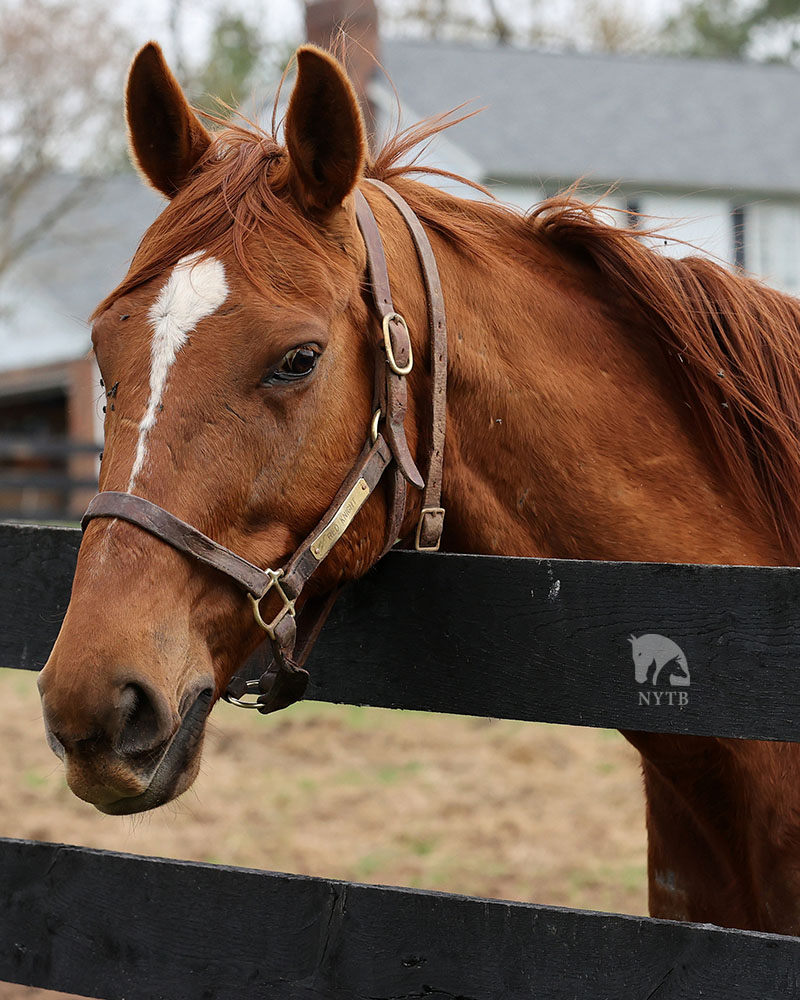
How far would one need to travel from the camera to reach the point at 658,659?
6.46 feet

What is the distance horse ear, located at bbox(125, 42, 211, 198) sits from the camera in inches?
93.3

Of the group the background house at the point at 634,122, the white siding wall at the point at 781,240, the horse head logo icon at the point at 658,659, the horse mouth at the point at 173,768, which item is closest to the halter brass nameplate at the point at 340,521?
the horse mouth at the point at 173,768

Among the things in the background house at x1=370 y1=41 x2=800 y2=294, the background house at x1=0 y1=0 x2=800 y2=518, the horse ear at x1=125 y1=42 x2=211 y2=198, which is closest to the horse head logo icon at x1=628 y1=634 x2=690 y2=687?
the horse ear at x1=125 y1=42 x2=211 y2=198

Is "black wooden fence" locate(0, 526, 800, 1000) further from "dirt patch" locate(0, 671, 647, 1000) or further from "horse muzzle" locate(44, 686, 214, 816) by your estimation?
"dirt patch" locate(0, 671, 647, 1000)

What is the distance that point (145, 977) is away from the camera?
229cm

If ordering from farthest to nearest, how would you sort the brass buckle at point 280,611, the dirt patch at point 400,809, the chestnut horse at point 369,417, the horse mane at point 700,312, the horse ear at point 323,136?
the dirt patch at point 400,809, the horse mane at point 700,312, the horse ear at point 323,136, the brass buckle at point 280,611, the chestnut horse at point 369,417

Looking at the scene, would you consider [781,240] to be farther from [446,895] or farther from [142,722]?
[142,722]

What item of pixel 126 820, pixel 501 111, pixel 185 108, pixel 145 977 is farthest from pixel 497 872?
pixel 501 111

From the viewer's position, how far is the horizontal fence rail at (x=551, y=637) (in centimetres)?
189

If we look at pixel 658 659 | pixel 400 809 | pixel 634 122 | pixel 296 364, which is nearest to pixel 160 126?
pixel 296 364

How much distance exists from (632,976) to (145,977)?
1.03m

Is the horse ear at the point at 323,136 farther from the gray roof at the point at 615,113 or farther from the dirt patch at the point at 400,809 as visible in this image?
the gray roof at the point at 615,113

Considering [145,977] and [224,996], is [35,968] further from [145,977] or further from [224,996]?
[224,996]

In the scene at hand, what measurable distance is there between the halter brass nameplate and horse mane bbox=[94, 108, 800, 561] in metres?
0.71
